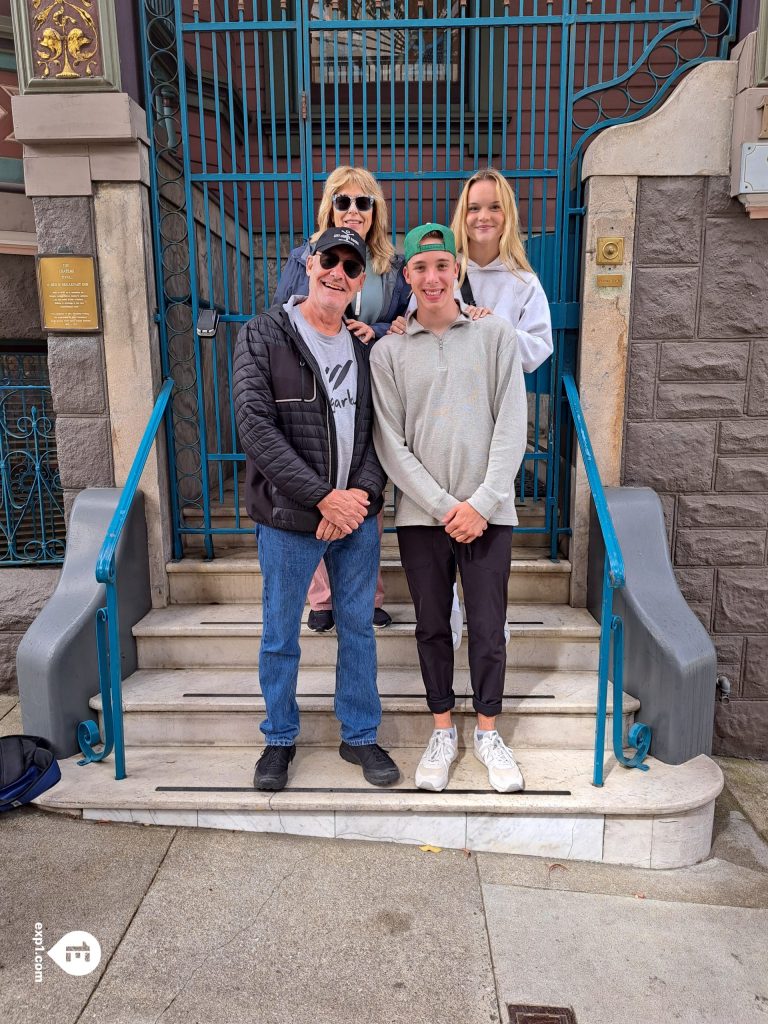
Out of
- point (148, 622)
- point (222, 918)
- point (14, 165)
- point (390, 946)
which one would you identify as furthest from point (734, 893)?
point (14, 165)

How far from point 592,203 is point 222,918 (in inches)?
136

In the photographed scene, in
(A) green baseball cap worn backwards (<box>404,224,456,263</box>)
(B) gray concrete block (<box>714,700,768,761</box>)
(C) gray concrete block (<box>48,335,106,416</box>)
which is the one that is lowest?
(B) gray concrete block (<box>714,700,768,761</box>)

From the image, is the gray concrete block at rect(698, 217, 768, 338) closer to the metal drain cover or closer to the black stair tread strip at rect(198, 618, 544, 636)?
the black stair tread strip at rect(198, 618, 544, 636)

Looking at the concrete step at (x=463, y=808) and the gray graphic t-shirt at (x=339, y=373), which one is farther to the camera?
the concrete step at (x=463, y=808)

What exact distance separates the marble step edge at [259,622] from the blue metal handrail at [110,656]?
16.6 inches

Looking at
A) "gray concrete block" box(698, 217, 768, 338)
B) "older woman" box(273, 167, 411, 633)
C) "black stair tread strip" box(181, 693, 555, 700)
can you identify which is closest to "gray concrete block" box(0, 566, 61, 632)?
"black stair tread strip" box(181, 693, 555, 700)

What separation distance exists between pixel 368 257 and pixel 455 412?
0.75 meters

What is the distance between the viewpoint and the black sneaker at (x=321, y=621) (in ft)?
11.9

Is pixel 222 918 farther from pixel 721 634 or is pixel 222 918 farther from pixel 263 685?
pixel 721 634

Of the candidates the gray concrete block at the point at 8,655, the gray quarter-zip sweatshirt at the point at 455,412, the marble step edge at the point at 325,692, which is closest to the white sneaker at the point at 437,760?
the marble step edge at the point at 325,692

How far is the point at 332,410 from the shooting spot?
109 inches

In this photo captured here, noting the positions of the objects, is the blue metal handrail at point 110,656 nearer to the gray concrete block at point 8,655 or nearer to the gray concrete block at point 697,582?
the gray concrete block at point 8,655

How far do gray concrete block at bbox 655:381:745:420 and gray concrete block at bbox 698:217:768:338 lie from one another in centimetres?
26

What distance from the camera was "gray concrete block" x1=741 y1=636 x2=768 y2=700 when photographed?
159 inches
